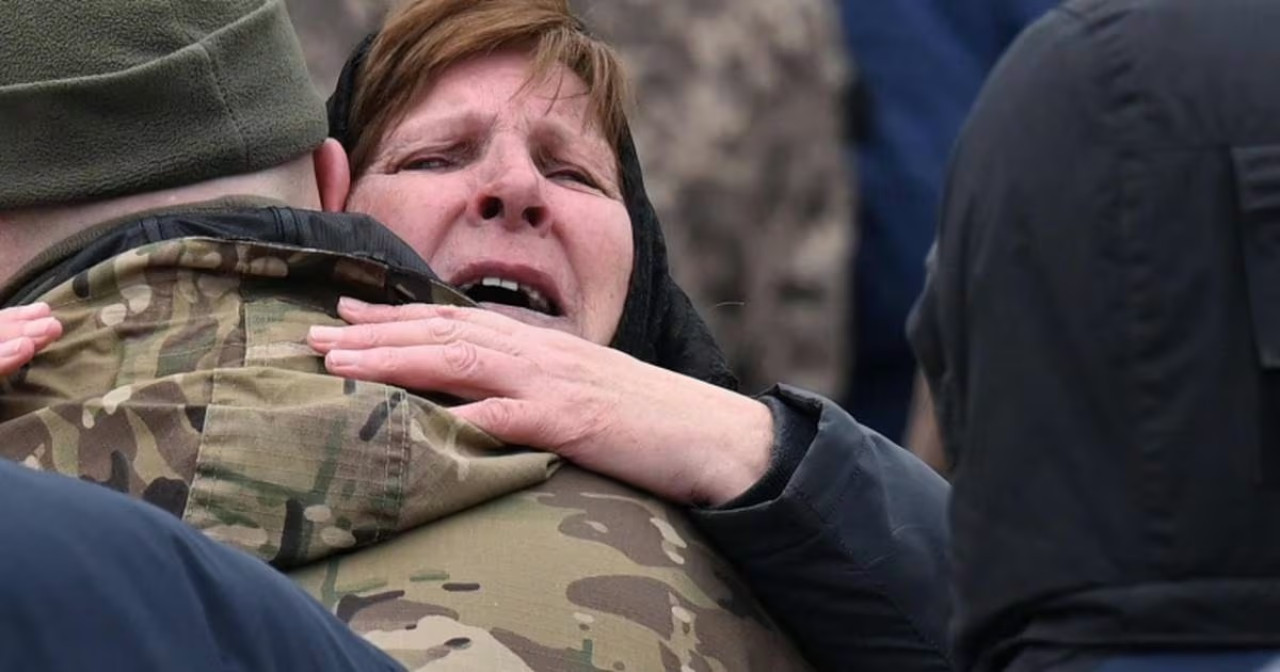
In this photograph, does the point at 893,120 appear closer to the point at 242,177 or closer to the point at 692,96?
the point at 692,96

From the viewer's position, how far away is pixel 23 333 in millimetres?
2354

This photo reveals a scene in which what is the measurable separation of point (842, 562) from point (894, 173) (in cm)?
137

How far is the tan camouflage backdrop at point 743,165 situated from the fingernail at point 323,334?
1.36 meters

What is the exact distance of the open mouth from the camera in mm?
3137

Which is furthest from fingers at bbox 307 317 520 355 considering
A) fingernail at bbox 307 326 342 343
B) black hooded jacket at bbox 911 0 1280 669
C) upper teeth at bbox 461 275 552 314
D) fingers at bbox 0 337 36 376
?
black hooded jacket at bbox 911 0 1280 669

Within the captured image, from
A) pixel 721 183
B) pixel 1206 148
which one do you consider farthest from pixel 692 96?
pixel 1206 148

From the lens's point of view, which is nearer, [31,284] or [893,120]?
[31,284]

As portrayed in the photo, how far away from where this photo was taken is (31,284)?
8.30 ft

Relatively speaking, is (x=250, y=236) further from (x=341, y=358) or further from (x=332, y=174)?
(x=332, y=174)

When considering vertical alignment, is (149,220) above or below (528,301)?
above

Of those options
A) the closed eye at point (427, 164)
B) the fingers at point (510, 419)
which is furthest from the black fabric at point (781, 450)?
the closed eye at point (427, 164)

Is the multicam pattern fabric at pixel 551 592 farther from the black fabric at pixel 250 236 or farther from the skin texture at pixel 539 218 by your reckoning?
the black fabric at pixel 250 236

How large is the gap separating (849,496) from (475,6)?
1.00 meters

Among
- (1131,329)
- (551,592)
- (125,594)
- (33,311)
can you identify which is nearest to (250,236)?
(33,311)
